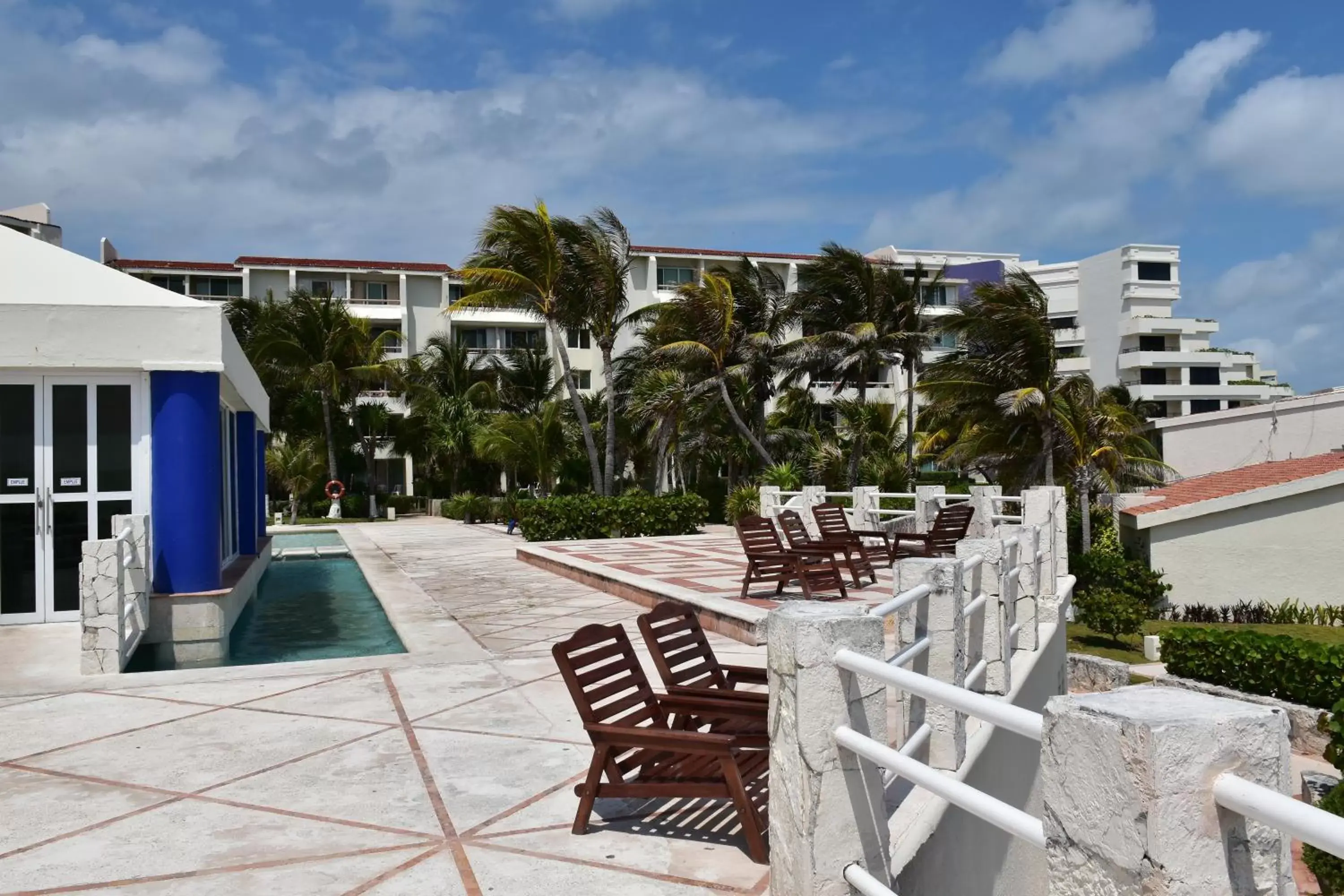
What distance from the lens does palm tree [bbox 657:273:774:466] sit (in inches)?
1155

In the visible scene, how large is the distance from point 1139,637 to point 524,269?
16.6 meters

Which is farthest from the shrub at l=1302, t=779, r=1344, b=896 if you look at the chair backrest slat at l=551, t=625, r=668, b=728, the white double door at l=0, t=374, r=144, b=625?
the white double door at l=0, t=374, r=144, b=625

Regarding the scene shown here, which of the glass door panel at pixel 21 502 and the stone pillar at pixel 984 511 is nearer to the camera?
the glass door panel at pixel 21 502

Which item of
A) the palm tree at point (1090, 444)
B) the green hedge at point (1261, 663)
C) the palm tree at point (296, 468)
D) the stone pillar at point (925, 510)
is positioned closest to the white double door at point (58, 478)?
the stone pillar at point (925, 510)

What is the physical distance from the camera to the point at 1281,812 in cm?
163

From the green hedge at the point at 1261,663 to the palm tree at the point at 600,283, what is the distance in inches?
582

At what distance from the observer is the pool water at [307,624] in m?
10.0

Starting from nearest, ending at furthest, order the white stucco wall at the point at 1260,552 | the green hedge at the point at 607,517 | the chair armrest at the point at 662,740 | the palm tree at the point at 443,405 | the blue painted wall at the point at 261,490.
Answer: the chair armrest at the point at 662,740, the blue painted wall at the point at 261,490, the white stucco wall at the point at 1260,552, the green hedge at the point at 607,517, the palm tree at the point at 443,405

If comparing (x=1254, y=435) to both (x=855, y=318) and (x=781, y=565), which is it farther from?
(x=781, y=565)

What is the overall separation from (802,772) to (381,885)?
1689 mm

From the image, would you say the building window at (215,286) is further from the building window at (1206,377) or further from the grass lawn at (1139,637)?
the building window at (1206,377)

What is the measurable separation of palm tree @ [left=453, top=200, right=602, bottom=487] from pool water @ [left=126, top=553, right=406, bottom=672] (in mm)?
9744

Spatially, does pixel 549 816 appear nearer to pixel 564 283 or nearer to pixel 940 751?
pixel 940 751

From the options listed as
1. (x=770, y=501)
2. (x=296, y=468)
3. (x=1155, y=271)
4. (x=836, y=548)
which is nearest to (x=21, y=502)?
(x=836, y=548)
